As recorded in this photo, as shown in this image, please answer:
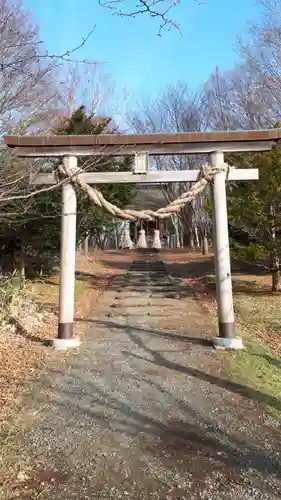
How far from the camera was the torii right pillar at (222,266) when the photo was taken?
609 centimetres

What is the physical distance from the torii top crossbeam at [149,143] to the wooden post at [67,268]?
0.25 meters

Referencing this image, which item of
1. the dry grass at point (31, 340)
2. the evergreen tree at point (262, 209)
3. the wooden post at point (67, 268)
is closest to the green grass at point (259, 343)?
the evergreen tree at point (262, 209)

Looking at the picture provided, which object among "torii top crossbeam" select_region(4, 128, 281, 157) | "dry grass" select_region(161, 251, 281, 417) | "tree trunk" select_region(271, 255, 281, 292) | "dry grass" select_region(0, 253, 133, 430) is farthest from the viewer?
"tree trunk" select_region(271, 255, 281, 292)

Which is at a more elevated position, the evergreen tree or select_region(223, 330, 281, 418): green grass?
the evergreen tree

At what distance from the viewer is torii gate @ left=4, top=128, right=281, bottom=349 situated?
606cm

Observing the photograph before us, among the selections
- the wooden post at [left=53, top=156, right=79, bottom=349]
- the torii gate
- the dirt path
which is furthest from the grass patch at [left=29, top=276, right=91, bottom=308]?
the dirt path

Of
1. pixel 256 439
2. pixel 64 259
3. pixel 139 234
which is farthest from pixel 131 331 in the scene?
pixel 139 234

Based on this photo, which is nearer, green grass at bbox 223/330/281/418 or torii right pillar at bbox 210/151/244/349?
green grass at bbox 223/330/281/418

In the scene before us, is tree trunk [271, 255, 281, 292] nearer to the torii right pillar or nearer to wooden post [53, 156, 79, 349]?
the torii right pillar

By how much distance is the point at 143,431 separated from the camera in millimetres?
3619

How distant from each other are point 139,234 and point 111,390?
97.0ft

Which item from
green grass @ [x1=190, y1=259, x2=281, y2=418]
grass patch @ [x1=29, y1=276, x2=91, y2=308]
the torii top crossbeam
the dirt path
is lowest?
the dirt path

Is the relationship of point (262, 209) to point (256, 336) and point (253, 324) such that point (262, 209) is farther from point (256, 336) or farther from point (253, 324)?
point (256, 336)

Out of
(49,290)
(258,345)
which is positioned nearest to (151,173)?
(258,345)
